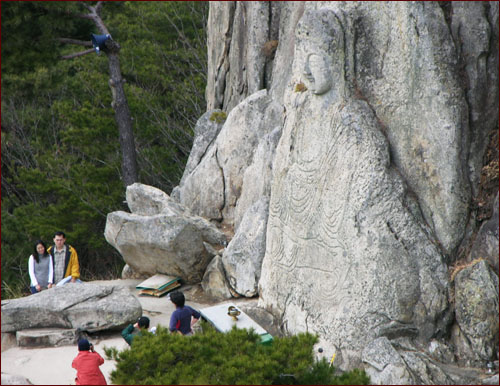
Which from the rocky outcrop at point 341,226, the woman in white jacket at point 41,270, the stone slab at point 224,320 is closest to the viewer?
the rocky outcrop at point 341,226

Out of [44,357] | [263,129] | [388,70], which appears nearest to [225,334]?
[44,357]

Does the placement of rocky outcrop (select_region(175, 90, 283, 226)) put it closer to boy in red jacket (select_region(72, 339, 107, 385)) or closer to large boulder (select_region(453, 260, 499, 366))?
large boulder (select_region(453, 260, 499, 366))

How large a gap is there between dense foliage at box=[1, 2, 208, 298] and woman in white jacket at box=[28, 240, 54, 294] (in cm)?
718

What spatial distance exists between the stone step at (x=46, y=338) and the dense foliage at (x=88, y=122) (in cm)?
842

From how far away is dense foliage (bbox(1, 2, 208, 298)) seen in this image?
62.7 ft

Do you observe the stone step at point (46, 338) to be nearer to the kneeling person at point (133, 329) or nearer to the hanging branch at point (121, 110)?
the kneeling person at point (133, 329)

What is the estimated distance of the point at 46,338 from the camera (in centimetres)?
919

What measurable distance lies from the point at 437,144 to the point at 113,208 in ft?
43.2

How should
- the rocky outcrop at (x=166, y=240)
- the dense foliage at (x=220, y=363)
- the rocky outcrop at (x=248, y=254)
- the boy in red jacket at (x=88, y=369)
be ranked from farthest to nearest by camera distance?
the rocky outcrop at (x=166, y=240)
the rocky outcrop at (x=248, y=254)
the boy in red jacket at (x=88, y=369)
the dense foliage at (x=220, y=363)

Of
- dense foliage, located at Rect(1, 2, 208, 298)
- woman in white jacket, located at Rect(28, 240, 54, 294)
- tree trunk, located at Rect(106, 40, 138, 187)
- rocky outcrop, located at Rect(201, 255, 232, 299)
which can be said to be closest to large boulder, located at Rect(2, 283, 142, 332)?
woman in white jacket, located at Rect(28, 240, 54, 294)

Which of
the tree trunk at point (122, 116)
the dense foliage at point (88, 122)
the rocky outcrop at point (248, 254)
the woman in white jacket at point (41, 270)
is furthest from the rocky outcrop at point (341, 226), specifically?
the dense foliage at point (88, 122)

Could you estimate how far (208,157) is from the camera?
46.1ft

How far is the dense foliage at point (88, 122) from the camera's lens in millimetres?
19125

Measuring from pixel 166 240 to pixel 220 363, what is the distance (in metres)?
5.19
